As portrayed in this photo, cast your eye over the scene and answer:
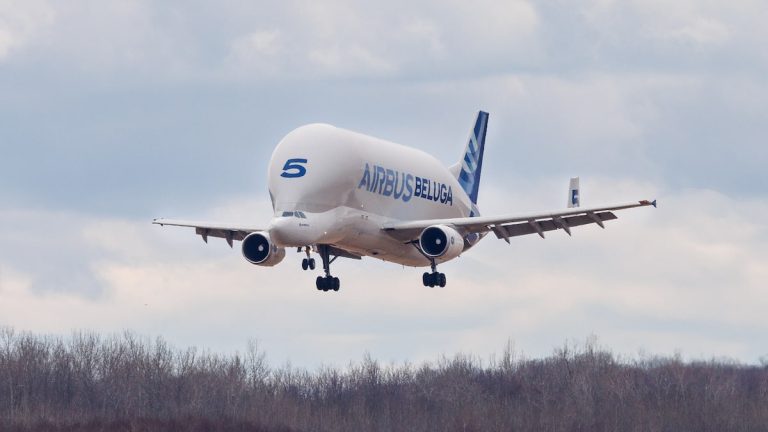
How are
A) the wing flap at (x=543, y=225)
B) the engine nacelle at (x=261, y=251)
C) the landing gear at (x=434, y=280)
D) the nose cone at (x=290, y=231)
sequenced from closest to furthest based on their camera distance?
the nose cone at (x=290, y=231) → the engine nacelle at (x=261, y=251) → the wing flap at (x=543, y=225) → the landing gear at (x=434, y=280)

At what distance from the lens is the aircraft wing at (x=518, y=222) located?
68250 mm

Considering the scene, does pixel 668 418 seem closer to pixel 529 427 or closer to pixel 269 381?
pixel 529 427

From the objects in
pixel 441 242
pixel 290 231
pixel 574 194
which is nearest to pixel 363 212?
pixel 441 242

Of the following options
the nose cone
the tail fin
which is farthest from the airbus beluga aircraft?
the tail fin

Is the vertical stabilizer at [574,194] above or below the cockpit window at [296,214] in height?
above

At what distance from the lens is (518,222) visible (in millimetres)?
71938

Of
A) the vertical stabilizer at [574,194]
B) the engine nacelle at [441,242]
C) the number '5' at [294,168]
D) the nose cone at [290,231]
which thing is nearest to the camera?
the nose cone at [290,231]

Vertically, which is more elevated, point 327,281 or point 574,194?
point 574,194

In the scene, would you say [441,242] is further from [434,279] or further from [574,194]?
[574,194]

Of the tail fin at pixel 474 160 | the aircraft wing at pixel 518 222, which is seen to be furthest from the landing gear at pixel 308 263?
the tail fin at pixel 474 160

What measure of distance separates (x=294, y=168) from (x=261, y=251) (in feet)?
16.9

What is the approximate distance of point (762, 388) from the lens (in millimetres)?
100312

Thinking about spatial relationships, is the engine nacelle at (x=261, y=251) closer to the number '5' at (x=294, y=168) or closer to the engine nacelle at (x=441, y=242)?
the number '5' at (x=294, y=168)

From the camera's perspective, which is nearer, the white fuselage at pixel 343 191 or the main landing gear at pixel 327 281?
the white fuselage at pixel 343 191
